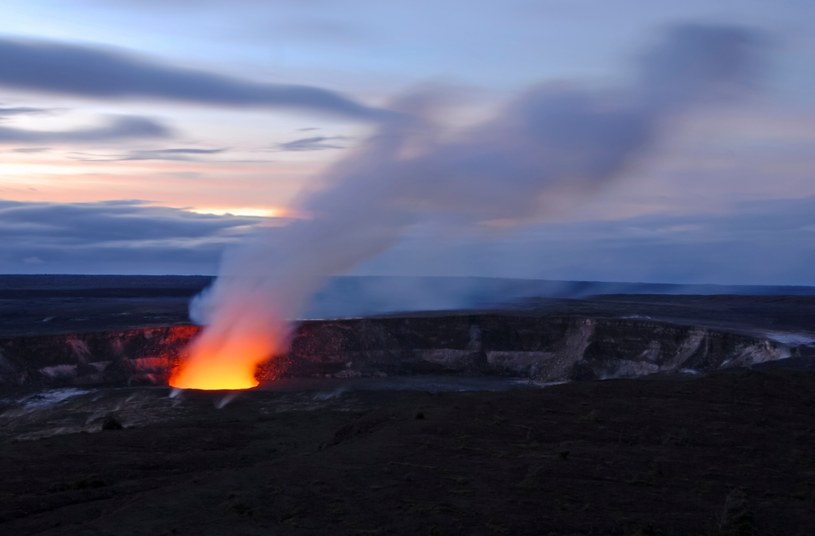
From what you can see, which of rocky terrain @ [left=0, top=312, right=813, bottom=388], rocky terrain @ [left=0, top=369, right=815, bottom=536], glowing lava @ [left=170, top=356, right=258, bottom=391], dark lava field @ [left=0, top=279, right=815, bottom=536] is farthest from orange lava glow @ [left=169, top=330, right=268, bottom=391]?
rocky terrain @ [left=0, top=369, right=815, bottom=536]

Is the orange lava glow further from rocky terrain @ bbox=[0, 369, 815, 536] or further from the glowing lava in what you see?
rocky terrain @ bbox=[0, 369, 815, 536]

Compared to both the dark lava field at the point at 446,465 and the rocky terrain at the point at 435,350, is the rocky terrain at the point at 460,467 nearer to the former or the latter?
the dark lava field at the point at 446,465

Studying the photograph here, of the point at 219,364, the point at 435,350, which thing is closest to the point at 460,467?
Answer: the point at 219,364

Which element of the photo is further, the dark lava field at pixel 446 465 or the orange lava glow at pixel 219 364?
the orange lava glow at pixel 219 364

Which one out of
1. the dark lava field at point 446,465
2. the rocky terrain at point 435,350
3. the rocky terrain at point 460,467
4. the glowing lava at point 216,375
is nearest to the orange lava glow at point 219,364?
the glowing lava at point 216,375

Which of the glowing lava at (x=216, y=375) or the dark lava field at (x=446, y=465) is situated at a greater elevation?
the dark lava field at (x=446, y=465)

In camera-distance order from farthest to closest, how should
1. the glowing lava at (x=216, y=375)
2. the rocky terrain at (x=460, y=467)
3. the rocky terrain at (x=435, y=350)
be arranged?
1. the rocky terrain at (x=435, y=350)
2. the glowing lava at (x=216, y=375)
3. the rocky terrain at (x=460, y=467)

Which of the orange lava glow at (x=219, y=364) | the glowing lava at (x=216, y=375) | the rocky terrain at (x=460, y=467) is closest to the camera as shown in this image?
the rocky terrain at (x=460, y=467)

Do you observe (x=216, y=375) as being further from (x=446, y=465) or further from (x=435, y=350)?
(x=446, y=465)
